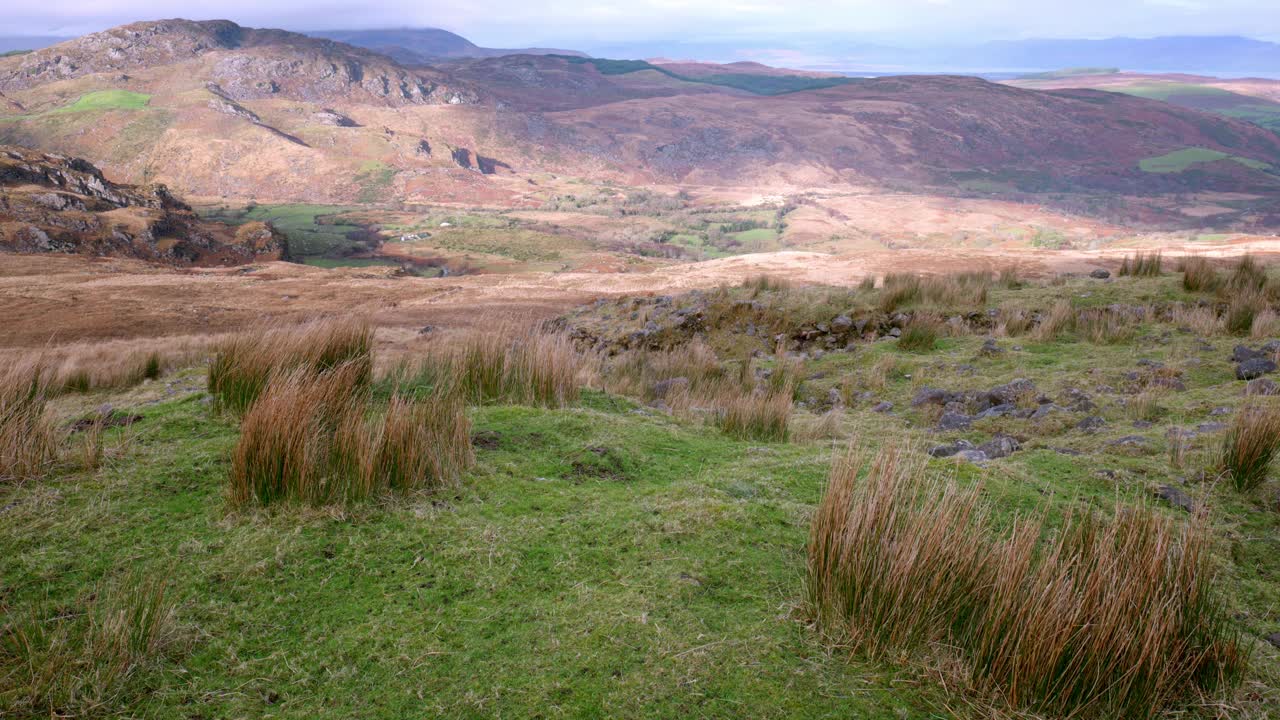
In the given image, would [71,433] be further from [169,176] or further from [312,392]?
[169,176]

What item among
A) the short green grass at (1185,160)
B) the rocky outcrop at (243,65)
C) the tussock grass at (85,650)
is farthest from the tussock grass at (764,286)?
the rocky outcrop at (243,65)

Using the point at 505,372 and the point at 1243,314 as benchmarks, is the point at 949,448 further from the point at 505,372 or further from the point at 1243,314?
the point at 1243,314

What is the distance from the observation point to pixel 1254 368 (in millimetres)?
6285

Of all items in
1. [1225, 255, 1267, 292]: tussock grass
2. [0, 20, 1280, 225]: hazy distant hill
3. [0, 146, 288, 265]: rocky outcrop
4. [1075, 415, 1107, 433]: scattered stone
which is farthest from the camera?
[0, 20, 1280, 225]: hazy distant hill

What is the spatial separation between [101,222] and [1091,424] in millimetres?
42408

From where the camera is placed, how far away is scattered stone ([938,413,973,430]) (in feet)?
18.8

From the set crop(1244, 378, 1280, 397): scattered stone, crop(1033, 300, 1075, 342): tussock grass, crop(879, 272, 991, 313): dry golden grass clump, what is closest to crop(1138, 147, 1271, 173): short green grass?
crop(879, 272, 991, 313): dry golden grass clump

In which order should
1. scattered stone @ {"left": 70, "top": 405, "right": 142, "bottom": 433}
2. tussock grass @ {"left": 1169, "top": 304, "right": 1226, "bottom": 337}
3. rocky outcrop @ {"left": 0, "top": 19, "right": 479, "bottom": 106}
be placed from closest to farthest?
scattered stone @ {"left": 70, "top": 405, "right": 142, "bottom": 433} → tussock grass @ {"left": 1169, "top": 304, "right": 1226, "bottom": 337} → rocky outcrop @ {"left": 0, "top": 19, "right": 479, "bottom": 106}

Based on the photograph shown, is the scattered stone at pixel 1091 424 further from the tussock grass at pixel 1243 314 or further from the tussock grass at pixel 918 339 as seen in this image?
the tussock grass at pixel 1243 314

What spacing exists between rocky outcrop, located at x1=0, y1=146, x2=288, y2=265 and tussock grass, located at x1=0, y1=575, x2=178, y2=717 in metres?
38.5

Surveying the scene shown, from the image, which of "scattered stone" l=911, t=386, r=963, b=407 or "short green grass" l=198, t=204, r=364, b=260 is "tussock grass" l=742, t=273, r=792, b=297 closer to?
"scattered stone" l=911, t=386, r=963, b=407

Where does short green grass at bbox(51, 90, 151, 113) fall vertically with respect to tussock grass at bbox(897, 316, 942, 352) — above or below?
above

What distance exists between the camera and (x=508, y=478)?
11.7ft

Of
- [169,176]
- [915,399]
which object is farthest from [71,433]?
[169,176]
